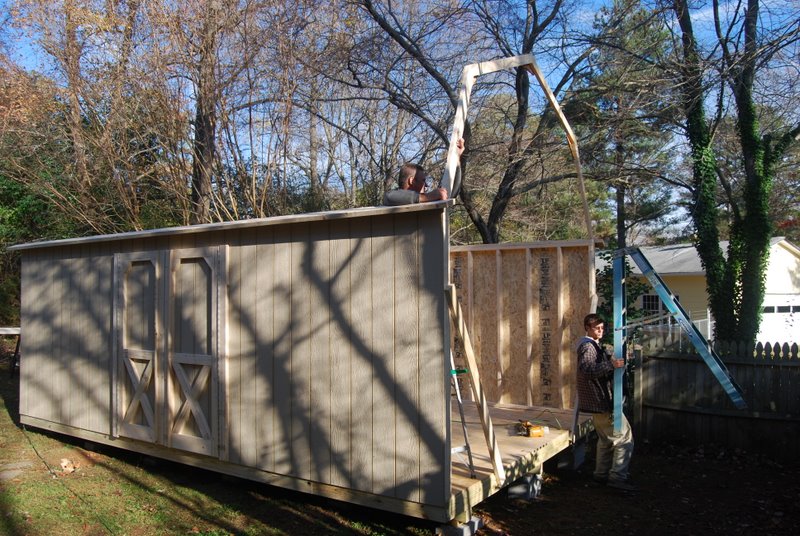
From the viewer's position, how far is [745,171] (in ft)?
40.9

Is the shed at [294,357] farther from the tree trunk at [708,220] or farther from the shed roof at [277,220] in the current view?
the tree trunk at [708,220]

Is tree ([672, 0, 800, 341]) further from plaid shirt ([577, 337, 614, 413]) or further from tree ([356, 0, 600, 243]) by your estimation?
plaid shirt ([577, 337, 614, 413])

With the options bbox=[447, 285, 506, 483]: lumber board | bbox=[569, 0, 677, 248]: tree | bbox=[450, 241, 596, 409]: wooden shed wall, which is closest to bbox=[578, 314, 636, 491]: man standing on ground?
bbox=[450, 241, 596, 409]: wooden shed wall

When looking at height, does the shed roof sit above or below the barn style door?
above

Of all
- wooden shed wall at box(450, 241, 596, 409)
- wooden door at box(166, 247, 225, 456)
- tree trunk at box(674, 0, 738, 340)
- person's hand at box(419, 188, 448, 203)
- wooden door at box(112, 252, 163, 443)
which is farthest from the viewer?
tree trunk at box(674, 0, 738, 340)

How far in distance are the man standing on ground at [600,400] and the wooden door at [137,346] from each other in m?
4.08

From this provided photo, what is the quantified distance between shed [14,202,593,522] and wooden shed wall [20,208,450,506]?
12 millimetres

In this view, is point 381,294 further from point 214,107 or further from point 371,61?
point 371,61

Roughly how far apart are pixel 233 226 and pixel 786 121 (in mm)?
12325

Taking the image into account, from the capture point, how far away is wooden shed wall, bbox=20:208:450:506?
433 centimetres

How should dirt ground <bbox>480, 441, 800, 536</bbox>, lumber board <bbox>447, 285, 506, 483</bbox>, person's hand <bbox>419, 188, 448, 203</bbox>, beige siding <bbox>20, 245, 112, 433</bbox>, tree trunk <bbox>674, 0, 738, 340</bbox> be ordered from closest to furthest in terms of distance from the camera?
lumber board <bbox>447, 285, 506, 483</bbox>, person's hand <bbox>419, 188, 448, 203</bbox>, dirt ground <bbox>480, 441, 800, 536</bbox>, beige siding <bbox>20, 245, 112, 433</bbox>, tree trunk <bbox>674, 0, 738, 340</bbox>

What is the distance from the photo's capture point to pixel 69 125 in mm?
11969

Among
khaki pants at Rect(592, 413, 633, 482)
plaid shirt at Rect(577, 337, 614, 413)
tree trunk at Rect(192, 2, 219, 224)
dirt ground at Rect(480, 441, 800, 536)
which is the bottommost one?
dirt ground at Rect(480, 441, 800, 536)

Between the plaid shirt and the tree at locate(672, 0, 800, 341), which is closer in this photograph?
the plaid shirt
